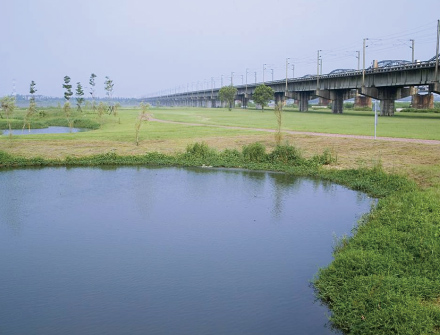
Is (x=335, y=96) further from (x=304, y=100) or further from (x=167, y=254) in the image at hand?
(x=167, y=254)

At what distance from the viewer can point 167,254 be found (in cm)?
1341

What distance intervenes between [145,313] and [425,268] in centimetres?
620

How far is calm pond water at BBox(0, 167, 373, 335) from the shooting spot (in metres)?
9.80

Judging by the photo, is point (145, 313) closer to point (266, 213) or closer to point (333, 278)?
point (333, 278)

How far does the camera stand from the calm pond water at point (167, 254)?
386 inches

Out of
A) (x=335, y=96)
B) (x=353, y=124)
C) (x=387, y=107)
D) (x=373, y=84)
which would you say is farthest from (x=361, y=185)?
(x=335, y=96)

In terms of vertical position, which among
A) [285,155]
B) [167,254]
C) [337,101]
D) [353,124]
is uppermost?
[337,101]

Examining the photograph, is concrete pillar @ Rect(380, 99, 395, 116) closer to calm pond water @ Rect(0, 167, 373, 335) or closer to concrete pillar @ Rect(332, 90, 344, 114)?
concrete pillar @ Rect(332, 90, 344, 114)

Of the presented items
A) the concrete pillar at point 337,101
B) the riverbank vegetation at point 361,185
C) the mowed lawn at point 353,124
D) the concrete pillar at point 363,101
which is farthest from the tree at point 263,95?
the riverbank vegetation at point 361,185

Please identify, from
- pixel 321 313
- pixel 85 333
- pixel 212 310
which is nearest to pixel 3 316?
pixel 85 333

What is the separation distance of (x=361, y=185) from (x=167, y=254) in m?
11.5

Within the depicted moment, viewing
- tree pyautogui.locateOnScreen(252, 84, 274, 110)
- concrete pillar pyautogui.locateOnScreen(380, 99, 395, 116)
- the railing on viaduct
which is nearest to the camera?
the railing on viaduct

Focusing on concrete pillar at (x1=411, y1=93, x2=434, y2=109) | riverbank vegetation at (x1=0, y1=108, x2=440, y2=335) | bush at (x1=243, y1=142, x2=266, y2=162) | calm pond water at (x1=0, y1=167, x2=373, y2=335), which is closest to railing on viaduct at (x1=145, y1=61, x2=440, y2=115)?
concrete pillar at (x1=411, y1=93, x2=434, y2=109)

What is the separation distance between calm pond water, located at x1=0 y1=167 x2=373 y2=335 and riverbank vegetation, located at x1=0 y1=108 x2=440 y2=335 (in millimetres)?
855
